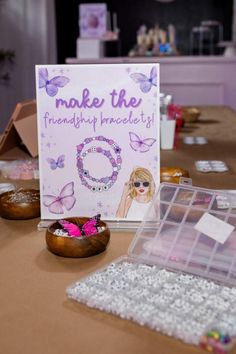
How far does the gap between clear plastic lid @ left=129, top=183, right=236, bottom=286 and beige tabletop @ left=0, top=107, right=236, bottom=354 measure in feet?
0.24

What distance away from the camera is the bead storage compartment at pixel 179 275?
2.22ft

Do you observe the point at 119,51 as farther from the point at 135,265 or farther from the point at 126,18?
the point at 135,265

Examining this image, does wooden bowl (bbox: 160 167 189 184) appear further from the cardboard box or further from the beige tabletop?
the cardboard box

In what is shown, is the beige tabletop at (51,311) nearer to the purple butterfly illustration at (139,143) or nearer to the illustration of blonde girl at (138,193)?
the illustration of blonde girl at (138,193)

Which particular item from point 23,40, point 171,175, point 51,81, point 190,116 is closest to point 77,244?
point 51,81

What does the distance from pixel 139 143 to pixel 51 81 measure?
0.20 meters

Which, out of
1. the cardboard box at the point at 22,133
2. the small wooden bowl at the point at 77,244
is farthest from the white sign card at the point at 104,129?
the cardboard box at the point at 22,133

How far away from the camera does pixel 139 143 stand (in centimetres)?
104

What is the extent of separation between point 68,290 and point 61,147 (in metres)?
0.36

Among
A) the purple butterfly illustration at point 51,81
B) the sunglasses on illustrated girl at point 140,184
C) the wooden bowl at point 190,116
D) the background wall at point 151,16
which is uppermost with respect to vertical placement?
the background wall at point 151,16

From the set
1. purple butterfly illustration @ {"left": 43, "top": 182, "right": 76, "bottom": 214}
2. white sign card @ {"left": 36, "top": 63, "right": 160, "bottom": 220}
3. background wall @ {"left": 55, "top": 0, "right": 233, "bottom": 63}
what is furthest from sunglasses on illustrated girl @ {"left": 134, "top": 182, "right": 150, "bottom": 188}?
background wall @ {"left": 55, "top": 0, "right": 233, "bottom": 63}

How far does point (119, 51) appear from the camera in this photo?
7520mm

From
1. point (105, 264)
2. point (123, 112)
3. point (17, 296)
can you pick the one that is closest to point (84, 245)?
point (105, 264)

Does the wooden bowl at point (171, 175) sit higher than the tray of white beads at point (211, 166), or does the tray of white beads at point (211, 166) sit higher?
the wooden bowl at point (171, 175)
